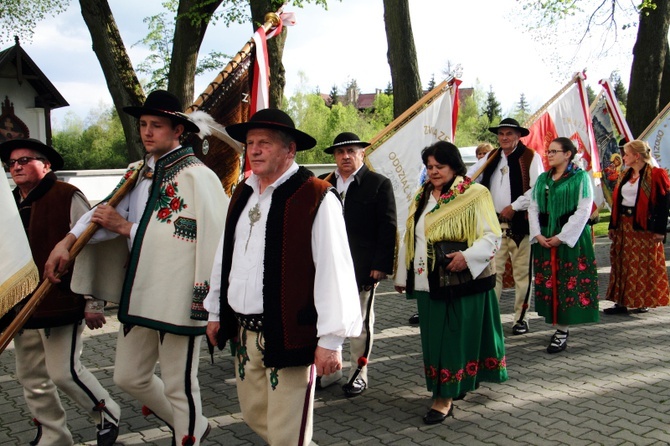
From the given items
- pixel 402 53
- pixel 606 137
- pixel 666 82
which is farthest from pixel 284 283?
pixel 666 82

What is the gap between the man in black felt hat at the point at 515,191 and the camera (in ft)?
21.9

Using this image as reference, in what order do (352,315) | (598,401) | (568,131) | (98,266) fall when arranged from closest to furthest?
(352,315) < (98,266) < (598,401) < (568,131)

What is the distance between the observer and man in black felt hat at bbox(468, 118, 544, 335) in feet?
21.9

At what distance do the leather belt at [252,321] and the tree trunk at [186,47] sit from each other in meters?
8.77

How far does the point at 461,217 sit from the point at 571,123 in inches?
176

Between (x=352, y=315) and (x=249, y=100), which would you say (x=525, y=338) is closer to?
(x=249, y=100)

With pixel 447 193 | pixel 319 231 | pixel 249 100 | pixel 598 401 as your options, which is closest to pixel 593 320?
pixel 598 401

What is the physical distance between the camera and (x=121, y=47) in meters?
11.2

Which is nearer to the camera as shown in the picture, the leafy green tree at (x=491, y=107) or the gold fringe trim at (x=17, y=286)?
the gold fringe trim at (x=17, y=286)

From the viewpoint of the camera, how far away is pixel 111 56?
11.0 metres

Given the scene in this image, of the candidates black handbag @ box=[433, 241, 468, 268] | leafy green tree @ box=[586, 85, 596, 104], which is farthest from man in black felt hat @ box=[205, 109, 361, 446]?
leafy green tree @ box=[586, 85, 596, 104]

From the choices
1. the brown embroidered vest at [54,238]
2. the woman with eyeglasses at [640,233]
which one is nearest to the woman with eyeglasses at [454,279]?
the brown embroidered vest at [54,238]

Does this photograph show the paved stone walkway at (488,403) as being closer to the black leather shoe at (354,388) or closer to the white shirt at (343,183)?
the black leather shoe at (354,388)

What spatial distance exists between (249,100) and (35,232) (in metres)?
1.88
